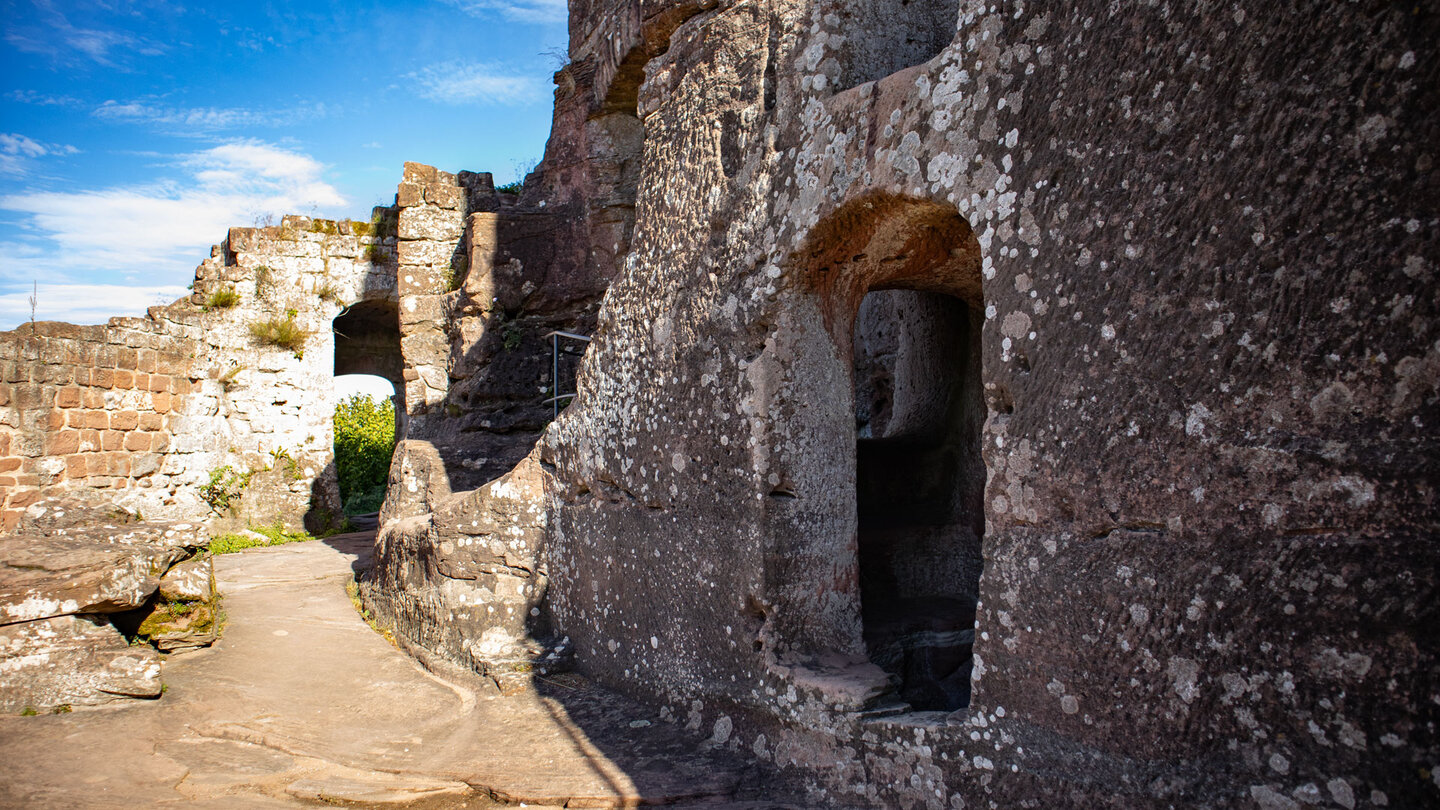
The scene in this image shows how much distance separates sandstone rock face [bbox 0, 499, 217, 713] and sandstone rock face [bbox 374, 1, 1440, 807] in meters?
2.26

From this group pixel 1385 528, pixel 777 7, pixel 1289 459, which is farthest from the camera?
pixel 777 7

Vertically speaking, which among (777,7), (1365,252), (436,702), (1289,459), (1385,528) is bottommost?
(436,702)

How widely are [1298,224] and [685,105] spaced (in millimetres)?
2423

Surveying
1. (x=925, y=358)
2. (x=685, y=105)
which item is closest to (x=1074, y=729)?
(x=925, y=358)

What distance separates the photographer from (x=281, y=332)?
9.41 meters

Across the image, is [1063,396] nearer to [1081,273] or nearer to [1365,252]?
[1081,273]

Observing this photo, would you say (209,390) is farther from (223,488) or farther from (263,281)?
(263,281)

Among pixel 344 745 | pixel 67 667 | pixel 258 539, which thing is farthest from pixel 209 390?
pixel 344 745

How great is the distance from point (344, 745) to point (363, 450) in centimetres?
1066

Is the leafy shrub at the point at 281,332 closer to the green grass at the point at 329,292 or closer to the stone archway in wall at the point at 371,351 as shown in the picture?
the green grass at the point at 329,292

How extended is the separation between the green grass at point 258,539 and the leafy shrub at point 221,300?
244cm

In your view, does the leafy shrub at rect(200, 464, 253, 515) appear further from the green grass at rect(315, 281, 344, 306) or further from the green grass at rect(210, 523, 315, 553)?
the green grass at rect(315, 281, 344, 306)

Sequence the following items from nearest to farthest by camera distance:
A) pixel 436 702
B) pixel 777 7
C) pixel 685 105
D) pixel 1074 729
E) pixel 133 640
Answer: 1. pixel 1074 729
2. pixel 777 7
3. pixel 685 105
4. pixel 436 702
5. pixel 133 640

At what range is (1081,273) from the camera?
2.17 meters
